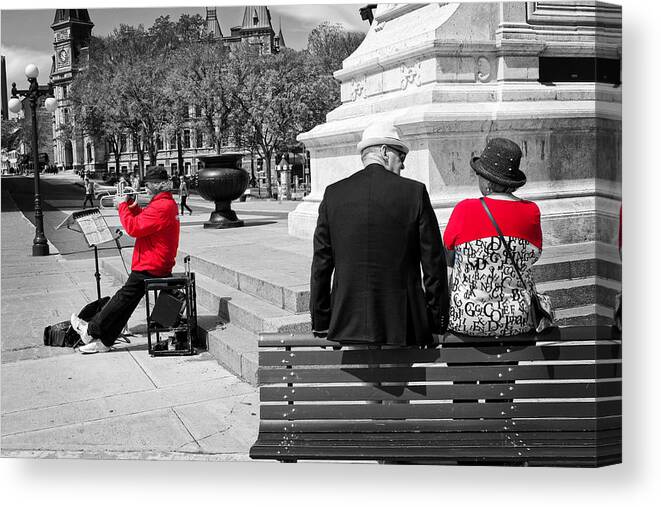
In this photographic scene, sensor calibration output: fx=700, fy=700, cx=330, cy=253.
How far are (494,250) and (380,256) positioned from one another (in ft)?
1.88

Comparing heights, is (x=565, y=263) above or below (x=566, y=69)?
below

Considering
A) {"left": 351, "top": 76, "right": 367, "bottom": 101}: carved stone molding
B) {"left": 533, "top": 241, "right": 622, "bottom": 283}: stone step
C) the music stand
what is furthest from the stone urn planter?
{"left": 533, "top": 241, "right": 622, "bottom": 283}: stone step

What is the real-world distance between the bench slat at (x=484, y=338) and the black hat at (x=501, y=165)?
793mm

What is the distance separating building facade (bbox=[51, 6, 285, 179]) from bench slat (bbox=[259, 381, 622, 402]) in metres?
2.71

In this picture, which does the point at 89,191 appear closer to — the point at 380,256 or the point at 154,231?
the point at 154,231

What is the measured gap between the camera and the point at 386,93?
757 centimetres

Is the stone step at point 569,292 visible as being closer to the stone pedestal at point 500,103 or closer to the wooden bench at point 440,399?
the stone pedestal at point 500,103

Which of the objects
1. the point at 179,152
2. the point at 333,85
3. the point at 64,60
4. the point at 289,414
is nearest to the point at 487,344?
Result: the point at 289,414

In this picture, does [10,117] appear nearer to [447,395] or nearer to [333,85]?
[447,395]

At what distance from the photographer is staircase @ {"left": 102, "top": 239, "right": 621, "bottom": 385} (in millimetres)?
4598

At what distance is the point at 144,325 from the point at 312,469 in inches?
153

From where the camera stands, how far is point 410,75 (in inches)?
282

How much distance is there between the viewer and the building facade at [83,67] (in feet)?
16.8

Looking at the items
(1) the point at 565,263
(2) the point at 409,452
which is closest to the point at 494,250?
(2) the point at 409,452
